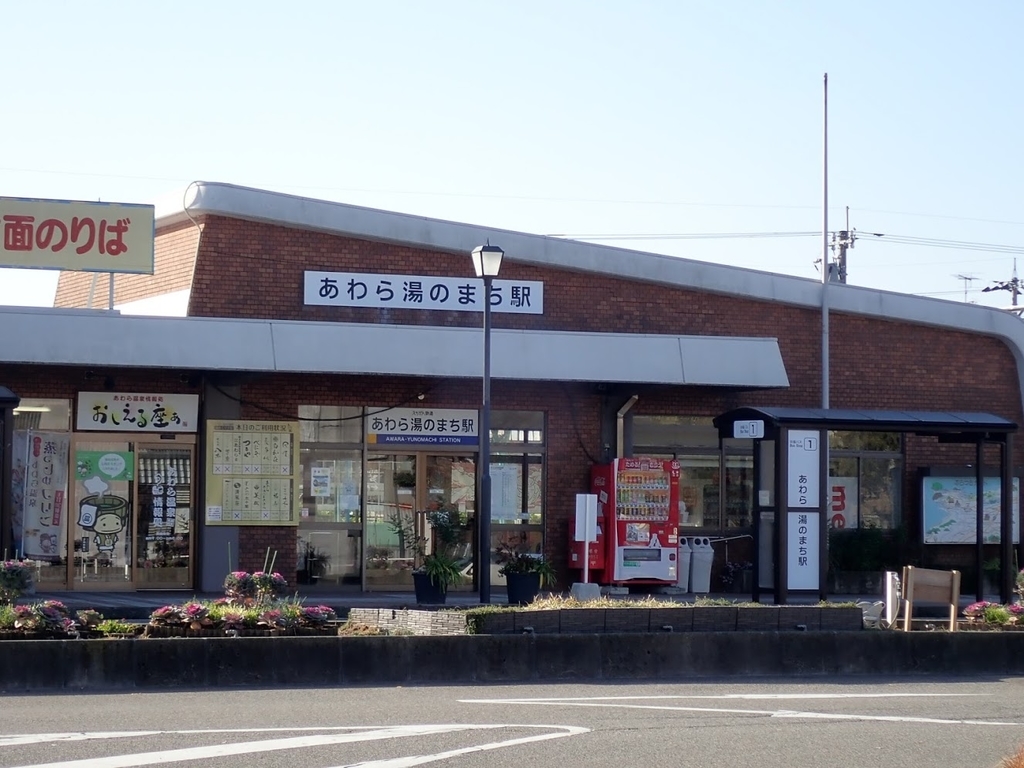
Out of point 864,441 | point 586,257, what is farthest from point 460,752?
point 864,441

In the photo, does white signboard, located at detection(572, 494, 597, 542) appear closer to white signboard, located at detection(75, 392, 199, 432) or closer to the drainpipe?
the drainpipe

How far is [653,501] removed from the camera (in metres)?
23.6

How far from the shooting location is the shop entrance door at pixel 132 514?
22.5 metres

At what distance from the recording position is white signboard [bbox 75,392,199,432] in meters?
22.5

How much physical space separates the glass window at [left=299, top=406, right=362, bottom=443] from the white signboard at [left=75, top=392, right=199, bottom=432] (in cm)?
177

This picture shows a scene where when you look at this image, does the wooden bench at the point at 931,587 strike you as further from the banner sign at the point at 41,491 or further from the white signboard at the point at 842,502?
the banner sign at the point at 41,491

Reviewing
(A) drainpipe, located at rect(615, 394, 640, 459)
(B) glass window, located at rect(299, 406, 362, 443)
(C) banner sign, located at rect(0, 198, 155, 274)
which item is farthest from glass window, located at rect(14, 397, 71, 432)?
(A) drainpipe, located at rect(615, 394, 640, 459)

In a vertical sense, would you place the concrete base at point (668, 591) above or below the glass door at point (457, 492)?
below

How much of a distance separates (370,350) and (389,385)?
191cm

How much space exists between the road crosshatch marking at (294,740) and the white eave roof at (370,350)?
1136 cm

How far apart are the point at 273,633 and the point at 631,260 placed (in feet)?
39.5

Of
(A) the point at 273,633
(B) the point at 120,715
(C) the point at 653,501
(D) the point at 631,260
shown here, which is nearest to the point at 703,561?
(C) the point at 653,501

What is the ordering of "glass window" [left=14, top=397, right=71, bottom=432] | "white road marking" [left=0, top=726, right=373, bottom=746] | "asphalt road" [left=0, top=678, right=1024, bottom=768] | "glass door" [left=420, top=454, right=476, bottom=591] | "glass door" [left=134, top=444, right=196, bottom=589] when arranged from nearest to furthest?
"asphalt road" [left=0, top=678, right=1024, bottom=768], "white road marking" [left=0, top=726, right=373, bottom=746], "glass window" [left=14, top=397, right=71, bottom=432], "glass door" [left=134, top=444, right=196, bottom=589], "glass door" [left=420, top=454, right=476, bottom=591]

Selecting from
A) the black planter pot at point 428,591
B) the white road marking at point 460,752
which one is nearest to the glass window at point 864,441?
the black planter pot at point 428,591
